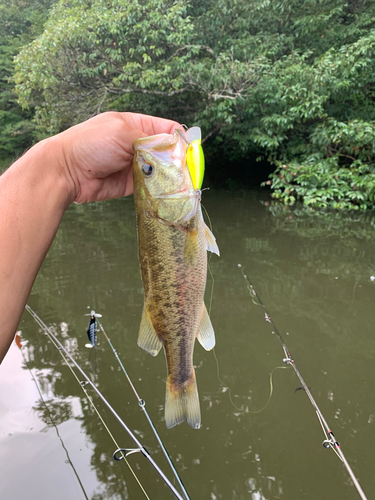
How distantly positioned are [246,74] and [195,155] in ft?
35.8

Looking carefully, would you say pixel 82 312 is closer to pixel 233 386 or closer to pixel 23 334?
pixel 23 334

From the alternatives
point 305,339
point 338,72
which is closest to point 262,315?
point 305,339

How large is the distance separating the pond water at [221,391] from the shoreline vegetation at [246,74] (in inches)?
225

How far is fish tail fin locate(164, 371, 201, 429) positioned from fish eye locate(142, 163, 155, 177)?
0.87m

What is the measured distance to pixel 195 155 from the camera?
1338 mm

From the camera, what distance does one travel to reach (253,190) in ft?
46.6

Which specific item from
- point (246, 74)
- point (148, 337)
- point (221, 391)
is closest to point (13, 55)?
point (246, 74)

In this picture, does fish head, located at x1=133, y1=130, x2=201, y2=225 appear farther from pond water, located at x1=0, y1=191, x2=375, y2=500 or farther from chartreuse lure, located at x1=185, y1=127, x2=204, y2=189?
pond water, located at x1=0, y1=191, x2=375, y2=500

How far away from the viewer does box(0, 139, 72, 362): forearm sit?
1.26 meters

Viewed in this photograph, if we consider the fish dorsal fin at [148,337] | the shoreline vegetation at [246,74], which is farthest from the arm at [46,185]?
the shoreline vegetation at [246,74]

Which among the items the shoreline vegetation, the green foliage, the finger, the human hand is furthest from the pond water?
the green foliage

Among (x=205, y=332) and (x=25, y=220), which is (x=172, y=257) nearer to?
(x=205, y=332)

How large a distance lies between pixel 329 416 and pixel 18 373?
3158 millimetres

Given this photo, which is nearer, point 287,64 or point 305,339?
point 305,339
